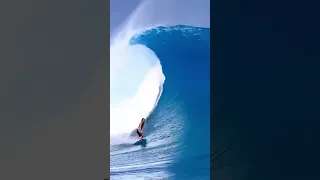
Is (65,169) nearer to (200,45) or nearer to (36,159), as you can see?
(36,159)

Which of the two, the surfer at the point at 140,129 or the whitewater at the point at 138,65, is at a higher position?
the whitewater at the point at 138,65

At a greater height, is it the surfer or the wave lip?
the wave lip

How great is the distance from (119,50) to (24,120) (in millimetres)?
1317

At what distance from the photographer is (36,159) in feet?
3.38

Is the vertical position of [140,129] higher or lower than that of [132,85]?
lower

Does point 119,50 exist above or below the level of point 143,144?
above

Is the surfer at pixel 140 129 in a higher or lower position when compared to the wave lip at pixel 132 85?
lower

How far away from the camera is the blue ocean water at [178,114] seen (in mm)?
2301

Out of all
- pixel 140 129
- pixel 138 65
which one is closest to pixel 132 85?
pixel 138 65

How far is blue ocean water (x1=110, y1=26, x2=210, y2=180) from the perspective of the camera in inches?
90.6

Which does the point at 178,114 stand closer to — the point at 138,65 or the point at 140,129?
the point at 140,129

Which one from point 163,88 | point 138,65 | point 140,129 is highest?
point 138,65

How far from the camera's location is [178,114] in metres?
2.37
